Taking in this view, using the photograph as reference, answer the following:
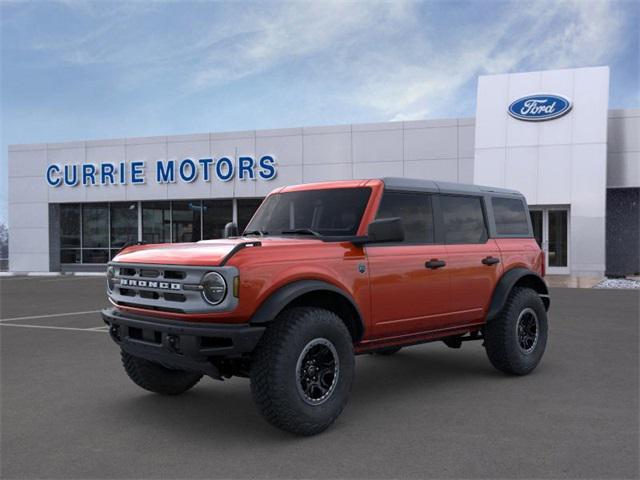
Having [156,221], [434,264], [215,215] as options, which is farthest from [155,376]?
[156,221]

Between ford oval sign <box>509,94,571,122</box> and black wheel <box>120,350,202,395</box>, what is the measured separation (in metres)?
19.2

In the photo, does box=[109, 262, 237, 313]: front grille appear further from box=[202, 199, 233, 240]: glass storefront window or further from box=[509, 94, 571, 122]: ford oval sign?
box=[202, 199, 233, 240]: glass storefront window

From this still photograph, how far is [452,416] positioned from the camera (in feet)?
16.4

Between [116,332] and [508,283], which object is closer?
[116,332]

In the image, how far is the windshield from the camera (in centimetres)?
540

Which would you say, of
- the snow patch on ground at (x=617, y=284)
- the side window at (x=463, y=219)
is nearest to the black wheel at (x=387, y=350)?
the side window at (x=463, y=219)

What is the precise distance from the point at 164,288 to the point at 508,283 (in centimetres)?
364

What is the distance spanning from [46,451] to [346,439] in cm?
212

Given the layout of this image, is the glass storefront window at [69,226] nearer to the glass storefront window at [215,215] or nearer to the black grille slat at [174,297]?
the glass storefront window at [215,215]

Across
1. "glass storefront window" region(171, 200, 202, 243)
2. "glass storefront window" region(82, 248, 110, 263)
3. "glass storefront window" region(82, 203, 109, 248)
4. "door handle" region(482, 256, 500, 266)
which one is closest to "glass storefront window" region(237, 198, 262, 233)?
"glass storefront window" region(171, 200, 202, 243)

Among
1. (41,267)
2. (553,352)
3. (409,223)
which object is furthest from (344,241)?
(41,267)

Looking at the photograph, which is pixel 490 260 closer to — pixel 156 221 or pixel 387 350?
pixel 387 350

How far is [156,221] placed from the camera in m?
28.8

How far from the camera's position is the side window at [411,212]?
5.54 metres
